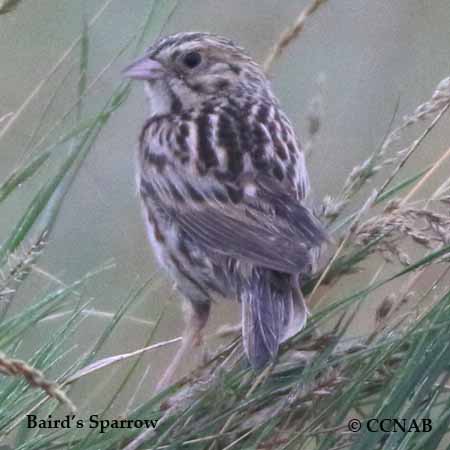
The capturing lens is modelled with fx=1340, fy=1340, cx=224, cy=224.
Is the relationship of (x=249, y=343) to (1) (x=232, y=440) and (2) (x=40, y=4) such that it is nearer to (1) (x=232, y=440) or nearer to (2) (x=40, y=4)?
(1) (x=232, y=440)

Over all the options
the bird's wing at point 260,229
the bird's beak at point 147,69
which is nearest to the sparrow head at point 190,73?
the bird's beak at point 147,69

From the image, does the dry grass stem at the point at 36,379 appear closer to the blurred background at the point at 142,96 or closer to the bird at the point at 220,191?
the bird at the point at 220,191

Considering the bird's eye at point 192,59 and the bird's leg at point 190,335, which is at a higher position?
the bird's eye at point 192,59

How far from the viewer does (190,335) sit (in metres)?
3.58

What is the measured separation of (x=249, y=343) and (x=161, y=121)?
4.45ft

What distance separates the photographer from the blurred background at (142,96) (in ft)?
17.0

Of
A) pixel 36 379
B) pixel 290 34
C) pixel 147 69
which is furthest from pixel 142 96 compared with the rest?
pixel 36 379

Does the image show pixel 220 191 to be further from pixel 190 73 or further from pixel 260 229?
pixel 190 73

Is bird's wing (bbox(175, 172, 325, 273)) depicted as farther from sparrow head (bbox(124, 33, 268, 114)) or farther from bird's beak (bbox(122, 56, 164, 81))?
sparrow head (bbox(124, 33, 268, 114))

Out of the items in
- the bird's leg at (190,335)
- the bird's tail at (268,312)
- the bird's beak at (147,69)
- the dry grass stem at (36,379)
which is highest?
the bird's beak at (147,69)

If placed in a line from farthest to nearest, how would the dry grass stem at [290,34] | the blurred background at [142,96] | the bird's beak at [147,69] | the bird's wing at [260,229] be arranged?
the blurred background at [142,96]
the bird's beak at [147,69]
the bird's wing at [260,229]
the dry grass stem at [290,34]

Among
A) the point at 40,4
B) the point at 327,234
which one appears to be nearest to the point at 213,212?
the point at 327,234

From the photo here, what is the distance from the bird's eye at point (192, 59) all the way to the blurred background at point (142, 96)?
73 centimetres

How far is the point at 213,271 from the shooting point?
141 inches
